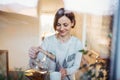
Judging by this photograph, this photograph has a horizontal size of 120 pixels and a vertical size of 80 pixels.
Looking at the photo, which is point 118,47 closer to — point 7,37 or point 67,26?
point 67,26

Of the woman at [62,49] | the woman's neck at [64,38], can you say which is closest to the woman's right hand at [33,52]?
the woman at [62,49]

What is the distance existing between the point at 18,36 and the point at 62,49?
29 cm

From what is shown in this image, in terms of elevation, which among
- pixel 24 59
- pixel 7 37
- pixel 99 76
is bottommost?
pixel 99 76

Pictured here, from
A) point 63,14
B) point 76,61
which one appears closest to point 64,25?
point 63,14

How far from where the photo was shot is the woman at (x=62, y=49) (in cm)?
184

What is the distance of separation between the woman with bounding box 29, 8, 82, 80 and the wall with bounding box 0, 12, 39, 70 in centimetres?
5

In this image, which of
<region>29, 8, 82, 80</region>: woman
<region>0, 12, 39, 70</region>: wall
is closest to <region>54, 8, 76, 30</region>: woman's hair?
<region>29, 8, 82, 80</region>: woman

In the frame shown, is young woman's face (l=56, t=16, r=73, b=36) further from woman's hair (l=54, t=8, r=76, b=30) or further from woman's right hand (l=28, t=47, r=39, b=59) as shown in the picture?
woman's right hand (l=28, t=47, r=39, b=59)

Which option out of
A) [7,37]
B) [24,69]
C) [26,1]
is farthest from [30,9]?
Answer: [24,69]

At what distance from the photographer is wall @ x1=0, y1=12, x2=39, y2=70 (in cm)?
183

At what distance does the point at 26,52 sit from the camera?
1.85 meters

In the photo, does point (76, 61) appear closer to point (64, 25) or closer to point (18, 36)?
point (64, 25)

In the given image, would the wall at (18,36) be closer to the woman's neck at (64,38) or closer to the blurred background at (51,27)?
the blurred background at (51,27)

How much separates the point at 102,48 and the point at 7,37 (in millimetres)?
607
